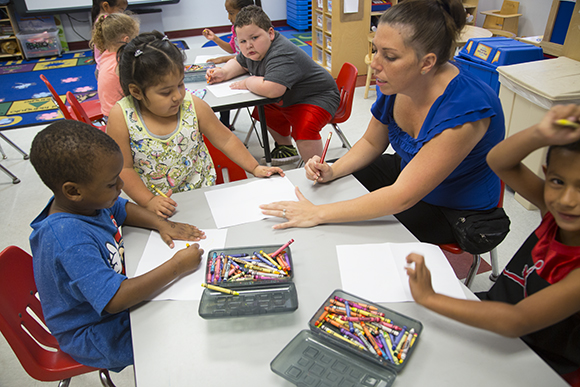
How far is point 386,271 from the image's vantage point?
1001 mm

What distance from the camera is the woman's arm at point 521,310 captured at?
0.76 m

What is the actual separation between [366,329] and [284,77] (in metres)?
2.05

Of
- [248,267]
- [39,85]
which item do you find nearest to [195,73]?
[248,267]

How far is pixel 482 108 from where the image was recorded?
1.17 m

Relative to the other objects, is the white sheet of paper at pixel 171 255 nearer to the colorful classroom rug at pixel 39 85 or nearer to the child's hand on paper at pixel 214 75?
the child's hand on paper at pixel 214 75

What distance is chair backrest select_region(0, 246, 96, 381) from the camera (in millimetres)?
1069

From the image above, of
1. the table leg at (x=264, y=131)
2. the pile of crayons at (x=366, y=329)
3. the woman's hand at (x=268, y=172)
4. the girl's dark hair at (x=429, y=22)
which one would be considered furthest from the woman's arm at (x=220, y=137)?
the table leg at (x=264, y=131)

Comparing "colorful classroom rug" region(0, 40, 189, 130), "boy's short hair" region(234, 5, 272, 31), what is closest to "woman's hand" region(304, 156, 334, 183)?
"boy's short hair" region(234, 5, 272, 31)

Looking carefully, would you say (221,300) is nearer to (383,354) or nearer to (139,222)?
(383,354)

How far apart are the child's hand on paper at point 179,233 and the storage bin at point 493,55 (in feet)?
7.40

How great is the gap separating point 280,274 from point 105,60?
2266mm

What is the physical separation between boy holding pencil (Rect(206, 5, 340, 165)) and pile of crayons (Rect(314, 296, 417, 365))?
6.19 ft

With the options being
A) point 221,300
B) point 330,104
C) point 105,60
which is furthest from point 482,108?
point 105,60

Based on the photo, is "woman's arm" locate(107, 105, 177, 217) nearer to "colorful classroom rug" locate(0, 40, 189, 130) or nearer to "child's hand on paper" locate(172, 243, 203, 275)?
"child's hand on paper" locate(172, 243, 203, 275)
